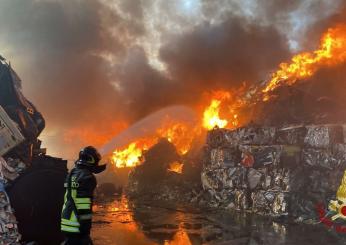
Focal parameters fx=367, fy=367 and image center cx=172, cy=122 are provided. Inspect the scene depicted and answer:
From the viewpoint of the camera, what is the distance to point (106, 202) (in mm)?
17812

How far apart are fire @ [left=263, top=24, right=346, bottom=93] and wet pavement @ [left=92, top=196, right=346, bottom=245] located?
13.4m

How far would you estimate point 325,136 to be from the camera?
51.7ft

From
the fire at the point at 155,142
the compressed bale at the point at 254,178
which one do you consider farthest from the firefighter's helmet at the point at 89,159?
the fire at the point at 155,142

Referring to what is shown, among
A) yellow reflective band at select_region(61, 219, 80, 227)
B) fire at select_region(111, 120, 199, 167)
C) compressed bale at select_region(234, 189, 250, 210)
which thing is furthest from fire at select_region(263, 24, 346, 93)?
yellow reflective band at select_region(61, 219, 80, 227)

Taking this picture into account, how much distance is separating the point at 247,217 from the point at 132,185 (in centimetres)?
1033

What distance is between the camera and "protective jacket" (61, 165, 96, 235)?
465 centimetres

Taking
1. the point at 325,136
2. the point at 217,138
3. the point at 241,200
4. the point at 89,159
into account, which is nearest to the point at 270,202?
the point at 241,200

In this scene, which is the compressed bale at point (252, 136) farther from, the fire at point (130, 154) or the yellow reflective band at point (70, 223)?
the yellow reflective band at point (70, 223)

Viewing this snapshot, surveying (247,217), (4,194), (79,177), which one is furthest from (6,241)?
(247,217)

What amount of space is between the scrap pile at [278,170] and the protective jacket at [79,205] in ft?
36.6

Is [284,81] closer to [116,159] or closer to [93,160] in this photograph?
[116,159]

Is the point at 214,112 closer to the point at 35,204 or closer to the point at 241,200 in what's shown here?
the point at 241,200

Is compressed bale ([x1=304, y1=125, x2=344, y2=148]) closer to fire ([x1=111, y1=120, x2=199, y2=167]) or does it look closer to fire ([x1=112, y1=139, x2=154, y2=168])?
fire ([x1=111, y1=120, x2=199, y2=167])

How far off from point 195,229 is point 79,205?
25.6 ft
